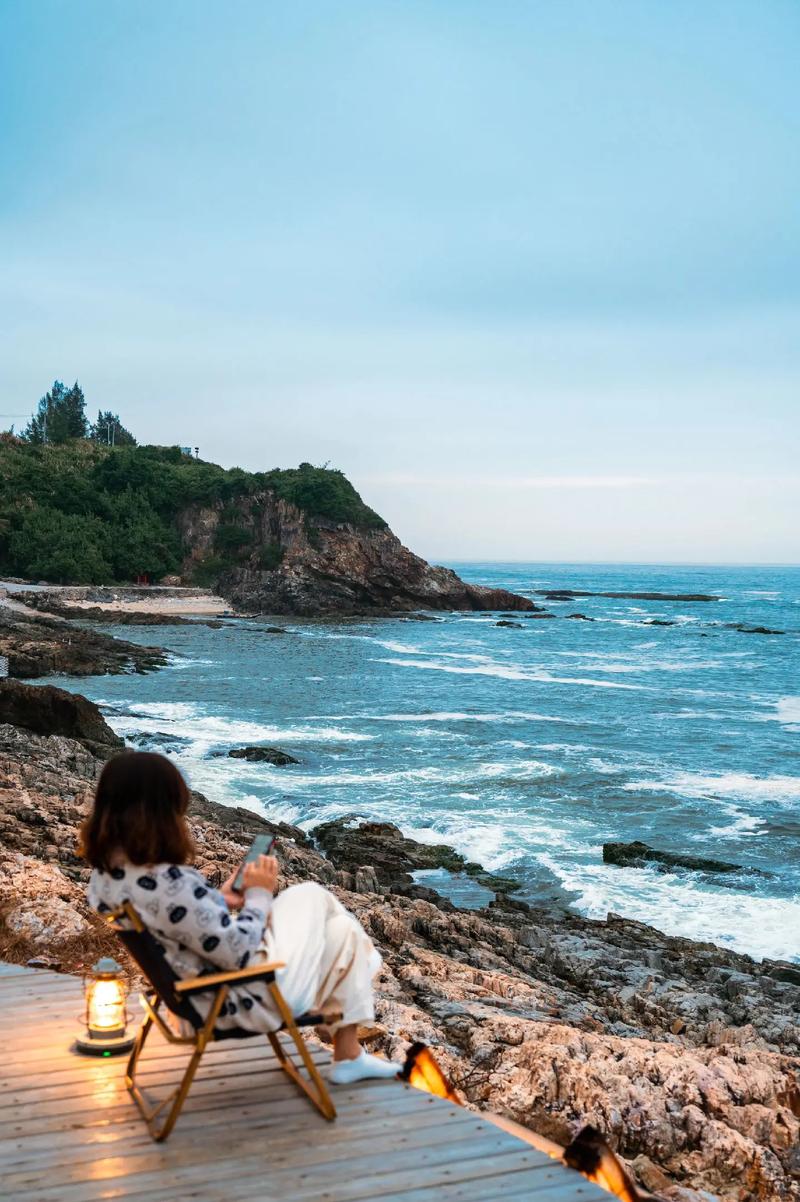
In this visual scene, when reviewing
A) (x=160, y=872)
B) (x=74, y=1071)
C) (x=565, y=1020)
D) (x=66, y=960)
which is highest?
(x=160, y=872)

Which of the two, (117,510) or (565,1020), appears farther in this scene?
(117,510)

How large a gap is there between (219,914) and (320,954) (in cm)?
48

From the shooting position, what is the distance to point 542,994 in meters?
7.64

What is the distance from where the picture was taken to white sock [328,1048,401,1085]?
399 centimetres

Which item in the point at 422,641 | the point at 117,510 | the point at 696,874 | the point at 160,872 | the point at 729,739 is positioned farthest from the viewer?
the point at 117,510

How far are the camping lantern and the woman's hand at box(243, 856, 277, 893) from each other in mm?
897

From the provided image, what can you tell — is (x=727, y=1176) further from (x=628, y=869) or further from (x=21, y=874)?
(x=628, y=869)

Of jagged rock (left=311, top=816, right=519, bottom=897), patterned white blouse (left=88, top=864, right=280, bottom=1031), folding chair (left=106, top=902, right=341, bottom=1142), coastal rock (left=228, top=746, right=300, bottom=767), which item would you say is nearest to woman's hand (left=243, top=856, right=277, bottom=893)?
patterned white blouse (left=88, top=864, right=280, bottom=1031)

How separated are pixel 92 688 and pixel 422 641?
21.7m

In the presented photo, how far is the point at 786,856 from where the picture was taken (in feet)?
47.7

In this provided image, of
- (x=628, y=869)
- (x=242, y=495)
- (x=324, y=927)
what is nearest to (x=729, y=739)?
(x=628, y=869)

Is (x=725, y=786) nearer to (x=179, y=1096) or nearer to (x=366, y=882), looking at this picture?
(x=366, y=882)

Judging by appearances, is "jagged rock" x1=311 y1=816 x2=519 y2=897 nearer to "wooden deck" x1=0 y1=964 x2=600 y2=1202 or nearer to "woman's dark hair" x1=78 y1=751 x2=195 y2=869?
"wooden deck" x1=0 y1=964 x2=600 y2=1202

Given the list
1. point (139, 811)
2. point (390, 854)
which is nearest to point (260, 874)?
point (139, 811)
